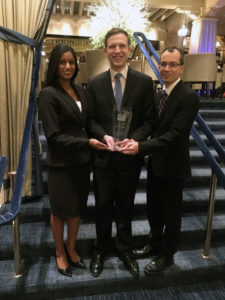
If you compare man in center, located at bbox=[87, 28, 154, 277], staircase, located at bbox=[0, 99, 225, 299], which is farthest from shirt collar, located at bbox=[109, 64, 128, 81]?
staircase, located at bbox=[0, 99, 225, 299]

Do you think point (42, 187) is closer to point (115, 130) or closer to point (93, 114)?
point (93, 114)

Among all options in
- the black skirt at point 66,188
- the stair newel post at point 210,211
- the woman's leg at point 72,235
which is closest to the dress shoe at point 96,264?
the woman's leg at point 72,235

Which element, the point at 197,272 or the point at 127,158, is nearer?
the point at 127,158

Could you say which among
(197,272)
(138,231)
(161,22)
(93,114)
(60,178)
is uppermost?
(161,22)

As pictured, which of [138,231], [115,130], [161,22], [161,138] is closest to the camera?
[115,130]

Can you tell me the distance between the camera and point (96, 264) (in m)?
1.93

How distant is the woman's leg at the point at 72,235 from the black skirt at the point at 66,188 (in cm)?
11

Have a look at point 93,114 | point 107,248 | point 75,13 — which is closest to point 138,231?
point 107,248

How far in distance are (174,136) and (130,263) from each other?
3.42 ft

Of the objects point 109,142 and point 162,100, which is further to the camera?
point 162,100

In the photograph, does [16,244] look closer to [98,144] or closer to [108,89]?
[98,144]

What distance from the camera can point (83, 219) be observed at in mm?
2410

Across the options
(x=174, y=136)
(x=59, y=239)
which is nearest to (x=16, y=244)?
(x=59, y=239)

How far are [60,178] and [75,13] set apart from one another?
10.4 m
